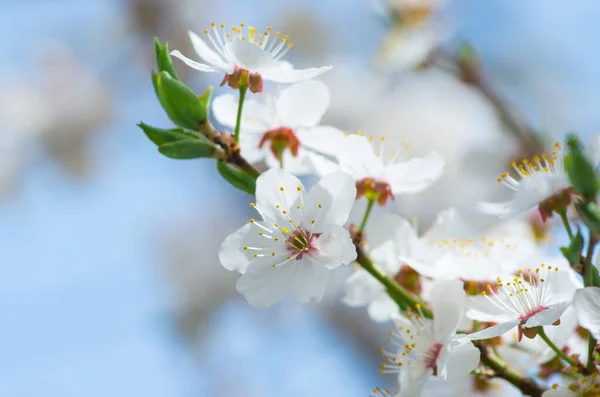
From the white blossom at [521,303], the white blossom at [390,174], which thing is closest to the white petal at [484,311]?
the white blossom at [521,303]

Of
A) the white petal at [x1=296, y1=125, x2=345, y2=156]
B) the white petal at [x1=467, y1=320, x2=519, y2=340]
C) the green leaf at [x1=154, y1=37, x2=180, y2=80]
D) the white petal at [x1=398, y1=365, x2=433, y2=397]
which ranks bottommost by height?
the white petal at [x1=398, y1=365, x2=433, y2=397]

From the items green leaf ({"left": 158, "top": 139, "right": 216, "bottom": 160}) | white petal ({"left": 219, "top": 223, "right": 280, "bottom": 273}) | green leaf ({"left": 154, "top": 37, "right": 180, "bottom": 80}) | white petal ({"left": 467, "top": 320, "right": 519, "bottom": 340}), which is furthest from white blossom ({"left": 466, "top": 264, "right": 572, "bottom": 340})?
green leaf ({"left": 154, "top": 37, "right": 180, "bottom": 80})

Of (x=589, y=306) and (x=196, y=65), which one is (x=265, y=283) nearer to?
(x=196, y=65)

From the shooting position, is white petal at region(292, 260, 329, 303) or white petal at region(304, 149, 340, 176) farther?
white petal at region(304, 149, 340, 176)

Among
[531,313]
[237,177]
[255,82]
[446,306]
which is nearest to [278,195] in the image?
[237,177]

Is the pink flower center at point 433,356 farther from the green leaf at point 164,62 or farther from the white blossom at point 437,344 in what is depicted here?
the green leaf at point 164,62

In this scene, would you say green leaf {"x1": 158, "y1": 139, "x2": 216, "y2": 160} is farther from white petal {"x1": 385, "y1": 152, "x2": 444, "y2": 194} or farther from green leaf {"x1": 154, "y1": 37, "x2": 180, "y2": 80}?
white petal {"x1": 385, "y1": 152, "x2": 444, "y2": 194}

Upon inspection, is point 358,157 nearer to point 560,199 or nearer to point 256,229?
point 256,229
